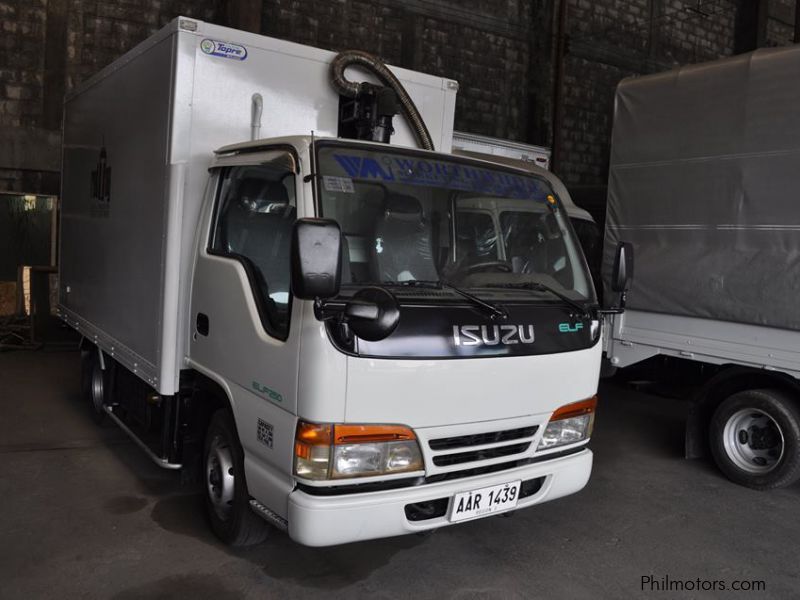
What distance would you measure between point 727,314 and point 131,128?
13.8 feet

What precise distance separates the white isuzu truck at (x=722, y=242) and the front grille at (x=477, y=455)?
2453mm

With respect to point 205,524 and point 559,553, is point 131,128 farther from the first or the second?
point 559,553

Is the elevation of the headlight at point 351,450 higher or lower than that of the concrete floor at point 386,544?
higher

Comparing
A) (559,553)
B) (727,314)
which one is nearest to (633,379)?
(727,314)

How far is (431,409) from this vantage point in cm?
285

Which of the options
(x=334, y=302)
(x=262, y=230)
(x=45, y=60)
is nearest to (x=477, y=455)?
(x=334, y=302)

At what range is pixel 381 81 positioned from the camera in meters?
4.20

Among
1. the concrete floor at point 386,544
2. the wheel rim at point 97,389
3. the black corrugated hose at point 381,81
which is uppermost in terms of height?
the black corrugated hose at point 381,81

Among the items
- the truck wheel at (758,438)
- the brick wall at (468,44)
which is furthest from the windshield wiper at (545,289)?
the brick wall at (468,44)

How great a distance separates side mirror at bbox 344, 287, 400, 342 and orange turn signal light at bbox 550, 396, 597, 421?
1.15 metres

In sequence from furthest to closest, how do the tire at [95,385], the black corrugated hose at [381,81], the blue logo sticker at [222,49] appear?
the tire at [95,385] → the black corrugated hose at [381,81] → the blue logo sticker at [222,49]

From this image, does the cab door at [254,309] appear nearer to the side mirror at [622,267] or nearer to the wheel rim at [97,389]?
the side mirror at [622,267]

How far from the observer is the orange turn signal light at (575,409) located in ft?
10.9

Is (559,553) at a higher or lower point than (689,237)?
lower
